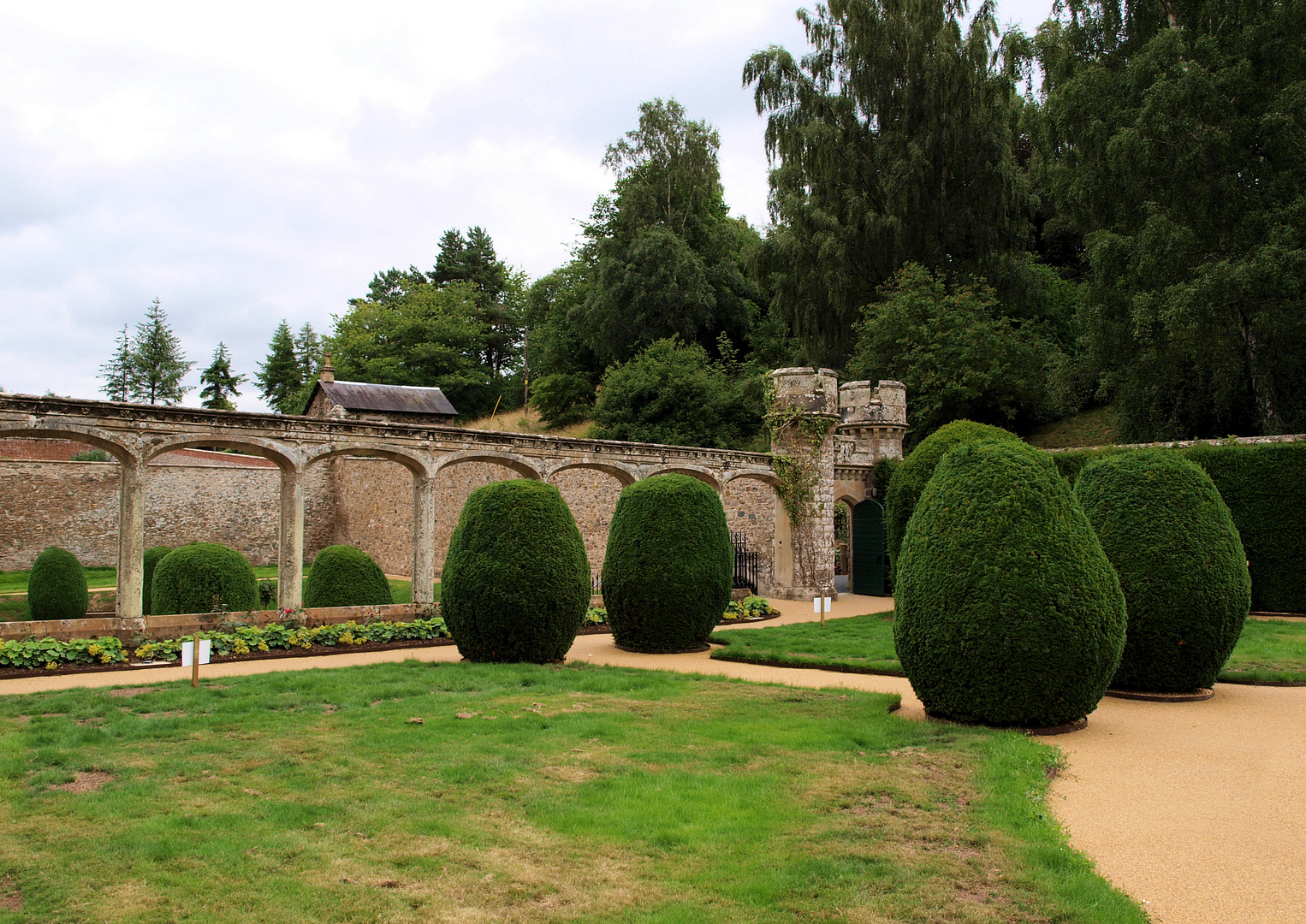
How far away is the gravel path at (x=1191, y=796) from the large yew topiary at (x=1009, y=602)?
453mm

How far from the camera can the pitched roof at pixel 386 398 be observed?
31.8 metres

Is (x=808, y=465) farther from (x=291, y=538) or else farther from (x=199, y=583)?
(x=199, y=583)

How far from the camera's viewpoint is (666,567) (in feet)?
39.4

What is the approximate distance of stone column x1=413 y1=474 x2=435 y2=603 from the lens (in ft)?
48.9

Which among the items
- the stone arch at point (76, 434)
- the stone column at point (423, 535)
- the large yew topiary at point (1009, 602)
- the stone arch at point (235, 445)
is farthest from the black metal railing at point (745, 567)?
the large yew topiary at point (1009, 602)

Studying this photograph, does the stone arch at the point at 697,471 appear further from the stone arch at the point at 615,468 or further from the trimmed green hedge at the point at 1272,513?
the trimmed green hedge at the point at 1272,513

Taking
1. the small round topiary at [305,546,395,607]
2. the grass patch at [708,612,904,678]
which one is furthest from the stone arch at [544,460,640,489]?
the grass patch at [708,612,904,678]

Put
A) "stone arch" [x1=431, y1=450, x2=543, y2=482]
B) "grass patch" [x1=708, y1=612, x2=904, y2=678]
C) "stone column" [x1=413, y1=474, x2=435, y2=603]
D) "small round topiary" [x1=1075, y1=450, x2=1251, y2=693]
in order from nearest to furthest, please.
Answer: "small round topiary" [x1=1075, y1=450, x2=1251, y2=693] → "grass patch" [x1=708, y1=612, x2=904, y2=678] → "stone column" [x1=413, y1=474, x2=435, y2=603] → "stone arch" [x1=431, y1=450, x2=543, y2=482]

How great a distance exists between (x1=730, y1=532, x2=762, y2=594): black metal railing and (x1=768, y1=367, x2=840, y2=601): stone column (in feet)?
4.17

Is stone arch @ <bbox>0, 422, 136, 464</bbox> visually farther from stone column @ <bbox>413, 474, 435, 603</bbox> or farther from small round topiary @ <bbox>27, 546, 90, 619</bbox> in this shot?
small round topiary @ <bbox>27, 546, 90, 619</bbox>

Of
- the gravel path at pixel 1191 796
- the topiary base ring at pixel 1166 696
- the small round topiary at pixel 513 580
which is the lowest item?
the topiary base ring at pixel 1166 696

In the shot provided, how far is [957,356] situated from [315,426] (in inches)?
729

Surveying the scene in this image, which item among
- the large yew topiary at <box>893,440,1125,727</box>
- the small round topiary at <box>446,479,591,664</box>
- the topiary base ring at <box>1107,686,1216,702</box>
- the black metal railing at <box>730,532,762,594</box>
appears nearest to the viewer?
the large yew topiary at <box>893,440,1125,727</box>

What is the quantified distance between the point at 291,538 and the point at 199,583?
1617 mm
